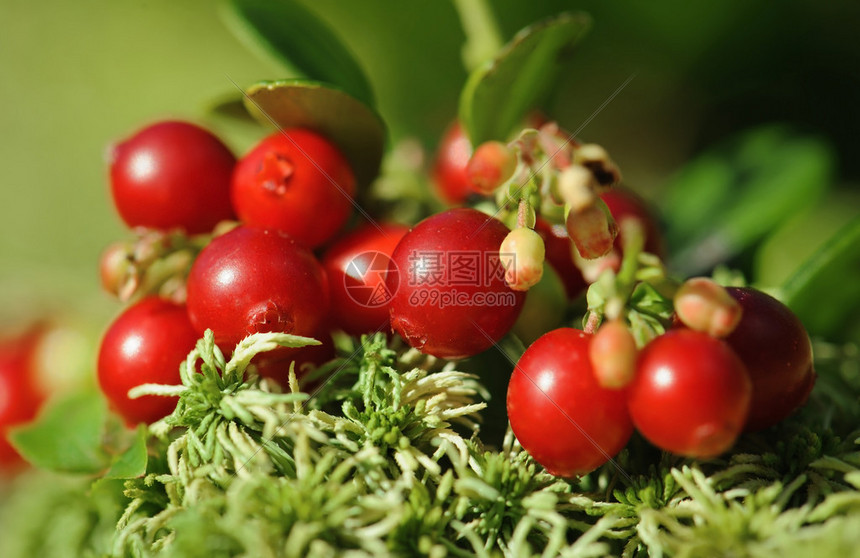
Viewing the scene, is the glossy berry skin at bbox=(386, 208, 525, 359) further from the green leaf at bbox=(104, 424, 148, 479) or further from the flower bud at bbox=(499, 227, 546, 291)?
the green leaf at bbox=(104, 424, 148, 479)

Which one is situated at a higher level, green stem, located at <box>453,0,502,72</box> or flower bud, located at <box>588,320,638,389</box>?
green stem, located at <box>453,0,502,72</box>

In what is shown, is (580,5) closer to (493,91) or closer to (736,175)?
(736,175)

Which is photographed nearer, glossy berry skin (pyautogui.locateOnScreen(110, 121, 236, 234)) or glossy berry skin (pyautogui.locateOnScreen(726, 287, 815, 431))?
glossy berry skin (pyautogui.locateOnScreen(726, 287, 815, 431))

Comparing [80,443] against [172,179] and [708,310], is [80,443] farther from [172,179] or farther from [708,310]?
[708,310]

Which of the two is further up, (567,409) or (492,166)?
(492,166)

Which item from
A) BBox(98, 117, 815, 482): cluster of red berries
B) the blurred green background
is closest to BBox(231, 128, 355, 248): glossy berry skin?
BBox(98, 117, 815, 482): cluster of red berries

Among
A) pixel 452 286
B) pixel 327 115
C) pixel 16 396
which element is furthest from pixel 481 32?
pixel 16 396

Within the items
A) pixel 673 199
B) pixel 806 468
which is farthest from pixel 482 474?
pixel 673 199
